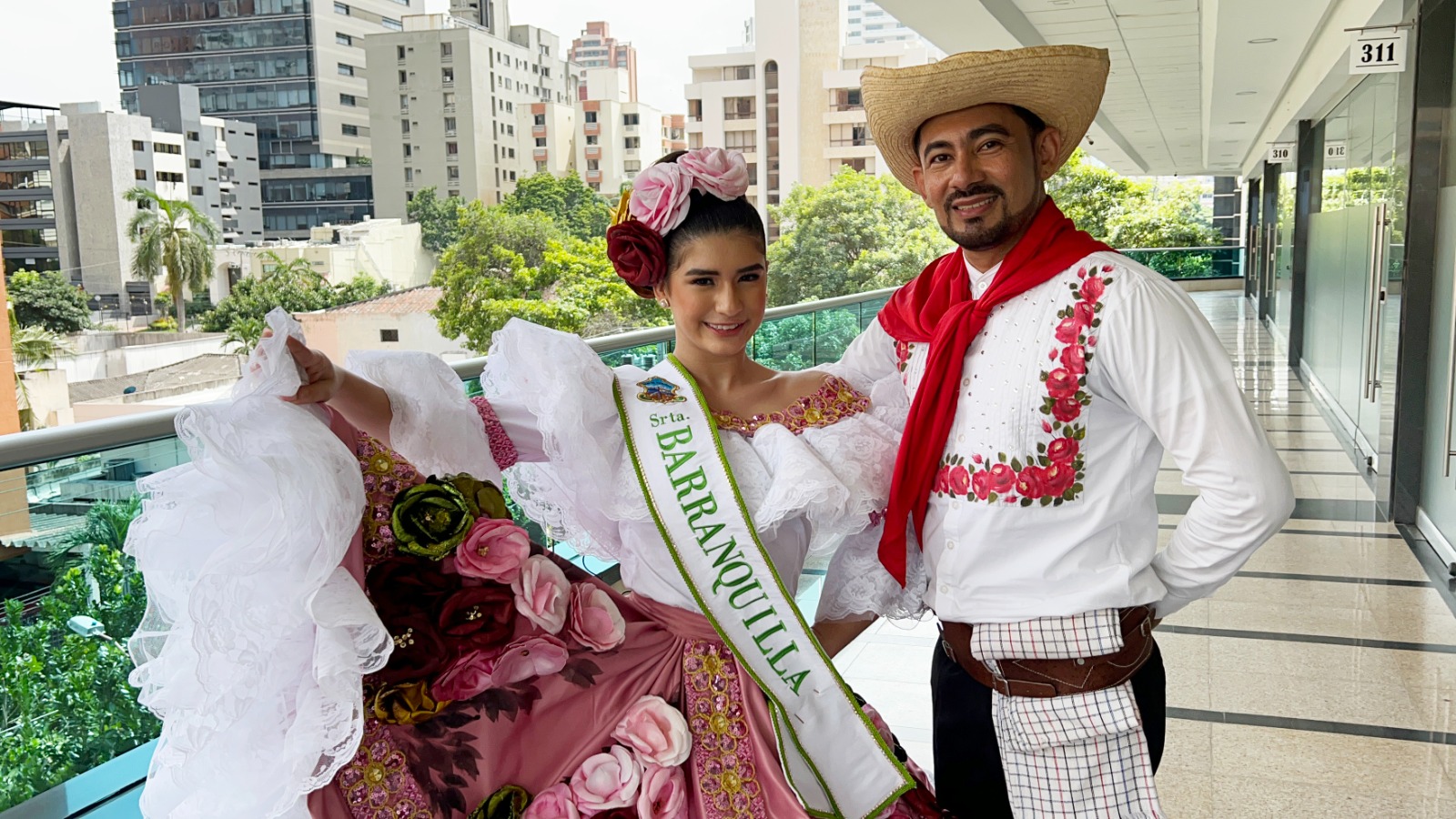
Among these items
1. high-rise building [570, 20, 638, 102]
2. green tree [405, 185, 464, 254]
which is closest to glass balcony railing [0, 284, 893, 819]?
green tree [405, 185, 464, 254]

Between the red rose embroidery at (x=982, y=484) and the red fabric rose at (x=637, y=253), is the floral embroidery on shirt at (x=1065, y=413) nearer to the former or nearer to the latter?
the red rose embroidery at (x=982, y=484)

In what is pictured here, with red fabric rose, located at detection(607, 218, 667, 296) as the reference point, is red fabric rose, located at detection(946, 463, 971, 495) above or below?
below

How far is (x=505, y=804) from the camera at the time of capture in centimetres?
125

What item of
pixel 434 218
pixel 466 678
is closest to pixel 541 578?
pixel 466 678

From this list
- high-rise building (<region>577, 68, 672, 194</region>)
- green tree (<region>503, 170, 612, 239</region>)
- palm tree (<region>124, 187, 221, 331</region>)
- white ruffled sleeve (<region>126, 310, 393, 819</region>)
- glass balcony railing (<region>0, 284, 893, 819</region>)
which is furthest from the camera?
high-rise building (<region>577, 68, 672, 194</region>)

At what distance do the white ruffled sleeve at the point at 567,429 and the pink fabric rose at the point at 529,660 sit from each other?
0.20 metres

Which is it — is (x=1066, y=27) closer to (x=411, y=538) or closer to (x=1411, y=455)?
(x=1411, y=455)

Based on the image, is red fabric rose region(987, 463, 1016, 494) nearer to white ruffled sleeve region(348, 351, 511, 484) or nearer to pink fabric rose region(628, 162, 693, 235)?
pink fabric rose region(628, 162, 693, 235)

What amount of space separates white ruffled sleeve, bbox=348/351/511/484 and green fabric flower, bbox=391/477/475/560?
0.07 metres

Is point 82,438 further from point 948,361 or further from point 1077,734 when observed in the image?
point 1077,734

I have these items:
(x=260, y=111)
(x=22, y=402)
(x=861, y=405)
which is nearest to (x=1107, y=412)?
(x=861, y=405)

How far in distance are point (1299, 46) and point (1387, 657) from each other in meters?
5.72

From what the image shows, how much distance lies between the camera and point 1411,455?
4953mm

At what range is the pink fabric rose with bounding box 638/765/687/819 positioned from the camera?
4.22ft
